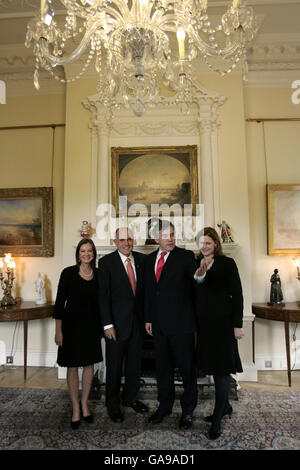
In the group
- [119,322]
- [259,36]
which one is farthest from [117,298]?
[259,36]

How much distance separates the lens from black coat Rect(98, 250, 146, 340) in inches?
98.8

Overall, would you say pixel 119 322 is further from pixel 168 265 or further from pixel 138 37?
pixel 138 37

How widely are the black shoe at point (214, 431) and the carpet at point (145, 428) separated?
0.03 meters

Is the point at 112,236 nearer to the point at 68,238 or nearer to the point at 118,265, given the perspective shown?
the point at 68,238

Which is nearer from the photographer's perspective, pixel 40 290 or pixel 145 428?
pixel 145 428

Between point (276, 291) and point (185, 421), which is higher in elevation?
point (276, 291)

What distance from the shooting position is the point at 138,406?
267 centimetres

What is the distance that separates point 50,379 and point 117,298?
1.83m

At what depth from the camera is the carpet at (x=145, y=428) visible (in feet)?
7.04

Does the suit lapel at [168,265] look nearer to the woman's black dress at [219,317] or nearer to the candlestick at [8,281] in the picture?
the woman's black dress at [219,317]

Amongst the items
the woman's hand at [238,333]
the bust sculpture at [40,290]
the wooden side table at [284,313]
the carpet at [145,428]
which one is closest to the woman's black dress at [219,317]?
the woman's hand at [238,333]

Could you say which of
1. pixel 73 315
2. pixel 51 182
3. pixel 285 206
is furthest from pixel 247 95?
pixel 73 315

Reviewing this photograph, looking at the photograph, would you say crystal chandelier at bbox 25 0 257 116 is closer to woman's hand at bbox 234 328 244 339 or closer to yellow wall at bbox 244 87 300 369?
woman's hand at bbox 234 328 244 339

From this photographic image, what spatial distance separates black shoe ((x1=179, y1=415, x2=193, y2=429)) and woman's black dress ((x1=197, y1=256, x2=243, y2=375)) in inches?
18.1
